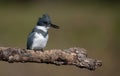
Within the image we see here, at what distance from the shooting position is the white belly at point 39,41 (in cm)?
398

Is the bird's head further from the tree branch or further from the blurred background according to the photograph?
the blurred background

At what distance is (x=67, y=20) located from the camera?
7.92 metres

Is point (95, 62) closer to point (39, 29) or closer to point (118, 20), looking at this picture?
→ point (39, 29)

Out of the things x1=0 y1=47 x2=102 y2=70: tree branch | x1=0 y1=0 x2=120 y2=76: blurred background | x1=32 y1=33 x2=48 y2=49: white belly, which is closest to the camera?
x1=0 y1=47 x2=102 y2=70: tree branch

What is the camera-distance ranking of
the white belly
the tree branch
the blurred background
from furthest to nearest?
the blurred background, the white belly, the tree branch

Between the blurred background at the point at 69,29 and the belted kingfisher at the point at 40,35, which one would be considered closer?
the belted kingfisher at the point at 40,35

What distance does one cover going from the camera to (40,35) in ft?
13.0

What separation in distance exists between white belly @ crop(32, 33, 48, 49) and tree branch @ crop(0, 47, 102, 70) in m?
0.07

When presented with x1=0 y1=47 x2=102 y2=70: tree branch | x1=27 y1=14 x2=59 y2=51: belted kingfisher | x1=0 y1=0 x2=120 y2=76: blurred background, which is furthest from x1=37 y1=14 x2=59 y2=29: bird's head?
x1=0 y1=0 x2=120 y2=76: blurred background

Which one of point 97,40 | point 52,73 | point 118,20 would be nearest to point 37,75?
point 52,73

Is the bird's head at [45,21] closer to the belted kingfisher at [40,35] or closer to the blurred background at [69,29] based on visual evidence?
the belted kingfisher at [40,35]

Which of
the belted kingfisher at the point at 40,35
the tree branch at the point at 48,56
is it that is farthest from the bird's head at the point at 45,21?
the tree branch at the point at 48,56

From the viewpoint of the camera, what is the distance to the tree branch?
3.84 m

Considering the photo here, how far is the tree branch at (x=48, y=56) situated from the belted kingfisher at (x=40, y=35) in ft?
0.24
